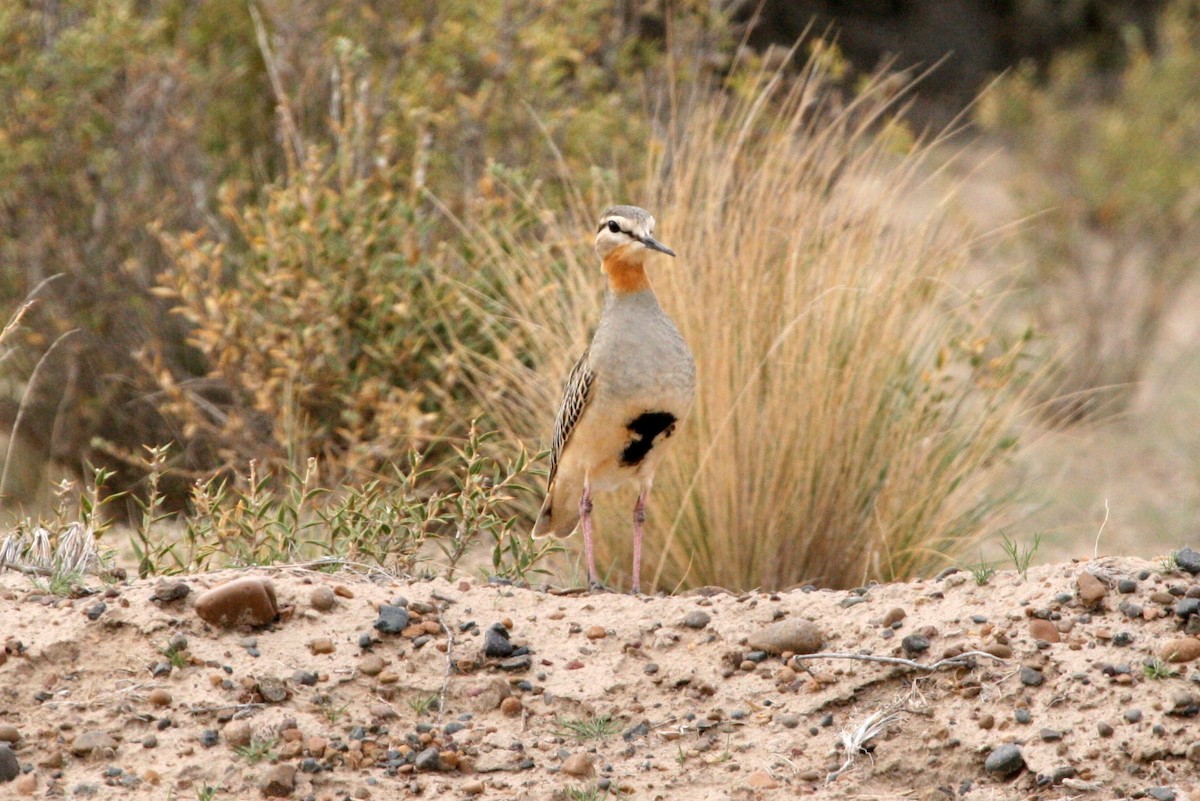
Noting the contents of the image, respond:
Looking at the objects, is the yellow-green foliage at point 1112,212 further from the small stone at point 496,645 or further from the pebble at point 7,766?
the pebble at point 7,766

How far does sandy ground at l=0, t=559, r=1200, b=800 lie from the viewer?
320 cm

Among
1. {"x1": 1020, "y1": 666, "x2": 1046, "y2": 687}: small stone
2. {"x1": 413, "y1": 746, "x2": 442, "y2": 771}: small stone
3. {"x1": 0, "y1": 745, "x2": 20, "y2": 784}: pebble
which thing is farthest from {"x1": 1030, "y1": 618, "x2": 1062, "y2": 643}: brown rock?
{"x1": 0, "y1": 745, "x2": 20, "y2": 784}: pebble

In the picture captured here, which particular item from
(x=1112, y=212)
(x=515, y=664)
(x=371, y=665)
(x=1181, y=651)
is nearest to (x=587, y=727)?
(x=515, y=664)

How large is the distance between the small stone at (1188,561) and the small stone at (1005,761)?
718 millimetres

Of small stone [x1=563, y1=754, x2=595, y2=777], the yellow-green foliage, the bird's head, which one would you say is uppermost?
the bird's head

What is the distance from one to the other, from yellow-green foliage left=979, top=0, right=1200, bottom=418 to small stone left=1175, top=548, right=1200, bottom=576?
591cm

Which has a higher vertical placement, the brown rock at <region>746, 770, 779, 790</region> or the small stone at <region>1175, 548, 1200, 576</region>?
the small stone at <region>1175, 548, 1200, 576</region>

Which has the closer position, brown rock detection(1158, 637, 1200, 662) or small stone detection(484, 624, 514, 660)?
brown rock detection(1158, 637, 1200, 662)

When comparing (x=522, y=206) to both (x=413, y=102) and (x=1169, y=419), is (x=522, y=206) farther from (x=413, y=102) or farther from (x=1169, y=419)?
(x=1169, y=419)

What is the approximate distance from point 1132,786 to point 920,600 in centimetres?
73

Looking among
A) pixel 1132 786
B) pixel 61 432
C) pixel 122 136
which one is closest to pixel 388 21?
pixel 122 136

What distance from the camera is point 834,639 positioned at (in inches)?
143

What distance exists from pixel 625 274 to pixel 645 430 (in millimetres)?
448

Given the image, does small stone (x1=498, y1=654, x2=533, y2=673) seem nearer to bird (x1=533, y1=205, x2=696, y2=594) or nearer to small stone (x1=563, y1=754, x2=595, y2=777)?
small stone (x1=563, y1=754, x2=595, y2=777)
